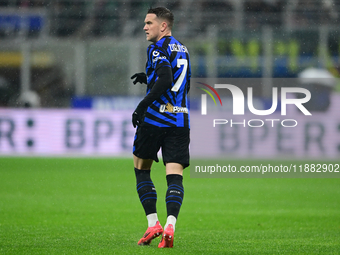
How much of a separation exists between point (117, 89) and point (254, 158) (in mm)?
6885

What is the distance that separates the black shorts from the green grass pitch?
617 millimetres

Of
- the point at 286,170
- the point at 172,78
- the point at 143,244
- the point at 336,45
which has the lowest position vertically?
the point at 286,170

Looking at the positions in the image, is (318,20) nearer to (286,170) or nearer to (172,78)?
(286,170)

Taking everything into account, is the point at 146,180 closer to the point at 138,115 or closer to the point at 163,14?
the point at 138,115

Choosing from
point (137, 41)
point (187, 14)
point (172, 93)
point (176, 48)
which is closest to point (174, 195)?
point (172, 93)

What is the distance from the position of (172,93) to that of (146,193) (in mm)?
724

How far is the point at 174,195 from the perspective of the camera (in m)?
3.50

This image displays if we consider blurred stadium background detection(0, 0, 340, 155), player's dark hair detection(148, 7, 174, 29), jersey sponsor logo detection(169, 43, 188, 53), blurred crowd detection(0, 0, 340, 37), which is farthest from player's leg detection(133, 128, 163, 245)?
blurred crowd detection(0, 0, 340, 37)

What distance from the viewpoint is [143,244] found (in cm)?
358

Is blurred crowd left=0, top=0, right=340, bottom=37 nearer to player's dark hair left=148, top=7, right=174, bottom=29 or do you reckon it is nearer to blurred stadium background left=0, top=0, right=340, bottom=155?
blurred stadium background left=0, top=0, right=340, bottom=155

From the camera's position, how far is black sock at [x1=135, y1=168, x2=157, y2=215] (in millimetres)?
3648

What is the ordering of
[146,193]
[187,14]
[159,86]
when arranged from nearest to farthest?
[159,86] < [146,193] < [187,14]

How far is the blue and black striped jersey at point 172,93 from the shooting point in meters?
3.56

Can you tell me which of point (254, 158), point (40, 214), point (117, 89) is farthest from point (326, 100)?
point (40, 214)
